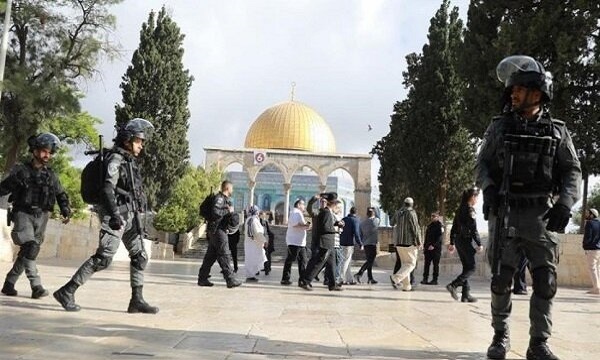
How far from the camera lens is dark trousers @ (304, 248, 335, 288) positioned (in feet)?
31.4

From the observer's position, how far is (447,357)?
3844 mm

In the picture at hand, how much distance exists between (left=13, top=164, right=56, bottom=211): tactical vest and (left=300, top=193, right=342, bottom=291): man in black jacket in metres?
4.26

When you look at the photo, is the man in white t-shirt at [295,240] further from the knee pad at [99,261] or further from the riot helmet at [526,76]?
the riot helmet at [526,76]

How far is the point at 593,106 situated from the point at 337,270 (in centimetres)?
861

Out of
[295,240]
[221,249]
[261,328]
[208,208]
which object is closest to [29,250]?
[261,328]

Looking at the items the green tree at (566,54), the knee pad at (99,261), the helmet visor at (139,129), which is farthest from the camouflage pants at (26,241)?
the green tree at (566,54)

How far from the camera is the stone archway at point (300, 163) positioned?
5072 centimetres

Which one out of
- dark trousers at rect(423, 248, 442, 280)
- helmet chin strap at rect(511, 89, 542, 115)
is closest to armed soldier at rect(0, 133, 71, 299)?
helmet chin strap at rect(511, 89, 542, 115)

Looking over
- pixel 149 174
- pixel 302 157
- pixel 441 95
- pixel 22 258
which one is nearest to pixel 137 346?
pixel 22 258

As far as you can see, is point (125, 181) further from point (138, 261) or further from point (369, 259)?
point (369, 259)

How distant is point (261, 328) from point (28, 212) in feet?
10.2

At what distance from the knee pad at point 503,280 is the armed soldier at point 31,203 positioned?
4.56 m

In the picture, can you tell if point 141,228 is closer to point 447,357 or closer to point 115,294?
point 115,294

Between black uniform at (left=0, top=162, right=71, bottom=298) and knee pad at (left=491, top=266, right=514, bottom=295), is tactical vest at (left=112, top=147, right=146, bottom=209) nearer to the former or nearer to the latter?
black uniform at (left=0, top=162, right=71, bottom=298)
